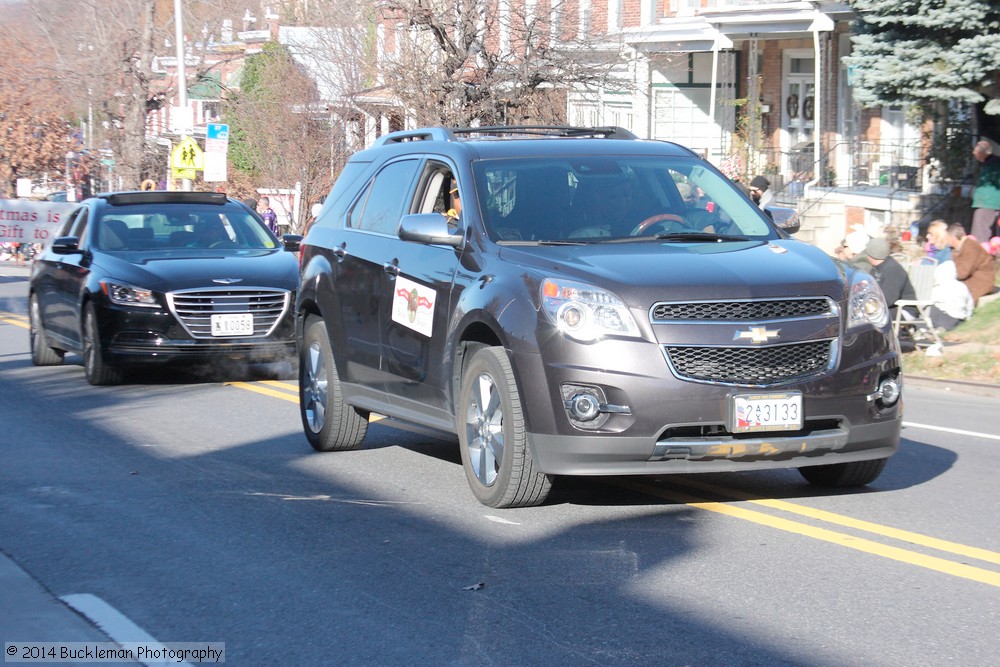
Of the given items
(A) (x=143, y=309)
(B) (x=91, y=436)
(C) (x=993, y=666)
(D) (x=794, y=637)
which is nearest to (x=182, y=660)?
(D) (x=794, y=637)

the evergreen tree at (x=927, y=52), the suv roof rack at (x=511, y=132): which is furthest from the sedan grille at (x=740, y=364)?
the evergreen tree at (x=927, y=52)

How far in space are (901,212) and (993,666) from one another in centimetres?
2034

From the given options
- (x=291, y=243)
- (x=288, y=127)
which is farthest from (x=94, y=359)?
(x=288, y=127)

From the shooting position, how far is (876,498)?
7.62m

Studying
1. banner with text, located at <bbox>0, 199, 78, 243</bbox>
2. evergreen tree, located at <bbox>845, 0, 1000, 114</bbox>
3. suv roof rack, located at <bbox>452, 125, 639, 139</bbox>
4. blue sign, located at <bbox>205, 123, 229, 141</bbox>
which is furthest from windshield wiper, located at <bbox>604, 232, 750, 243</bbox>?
blue sign, located at <bbox>205, 123, 229, 141</bbox>

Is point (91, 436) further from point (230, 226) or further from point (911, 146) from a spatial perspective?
point (911, 146)

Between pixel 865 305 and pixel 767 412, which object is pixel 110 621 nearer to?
pixel 767 412

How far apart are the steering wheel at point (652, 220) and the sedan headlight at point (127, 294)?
6695 mm

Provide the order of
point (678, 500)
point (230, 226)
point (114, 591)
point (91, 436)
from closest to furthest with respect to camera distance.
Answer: point (114, 591), point (678, 500), point (91, 436), point (230, 226)

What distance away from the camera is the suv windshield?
7.77 meters

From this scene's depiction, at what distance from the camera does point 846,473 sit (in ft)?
25.4

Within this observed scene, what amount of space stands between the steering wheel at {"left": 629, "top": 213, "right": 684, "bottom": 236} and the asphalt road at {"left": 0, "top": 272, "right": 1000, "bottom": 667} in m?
1.41

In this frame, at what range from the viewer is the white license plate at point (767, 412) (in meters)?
6.65

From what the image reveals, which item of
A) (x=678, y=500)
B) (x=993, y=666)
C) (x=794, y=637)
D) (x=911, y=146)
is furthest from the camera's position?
(x=911, y=146)
